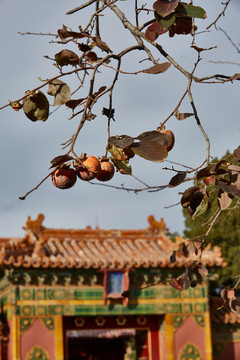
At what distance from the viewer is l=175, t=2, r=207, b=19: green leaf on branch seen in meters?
2.05

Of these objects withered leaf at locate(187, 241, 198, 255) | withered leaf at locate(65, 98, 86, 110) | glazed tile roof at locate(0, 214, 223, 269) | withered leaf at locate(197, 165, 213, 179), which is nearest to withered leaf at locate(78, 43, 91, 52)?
withered leaf at locate(65, 98, 86, 110)

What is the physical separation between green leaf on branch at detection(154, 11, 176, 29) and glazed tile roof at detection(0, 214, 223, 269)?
11.8m

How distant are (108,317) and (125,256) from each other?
3.97 feet

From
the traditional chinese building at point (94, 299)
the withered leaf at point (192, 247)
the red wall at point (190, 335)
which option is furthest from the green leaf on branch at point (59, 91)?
the red wall at point (190, 335)

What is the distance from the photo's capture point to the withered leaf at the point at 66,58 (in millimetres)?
2133

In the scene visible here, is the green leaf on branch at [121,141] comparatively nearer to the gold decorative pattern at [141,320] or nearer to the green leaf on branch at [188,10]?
the green leaf on branch at [188,10]

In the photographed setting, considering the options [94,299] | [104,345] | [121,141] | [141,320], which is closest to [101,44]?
[121,141]

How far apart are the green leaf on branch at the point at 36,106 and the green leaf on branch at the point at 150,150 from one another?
12.0 inches

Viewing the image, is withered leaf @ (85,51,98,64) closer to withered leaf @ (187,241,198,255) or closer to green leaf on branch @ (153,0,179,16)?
green leaf on branch @ (153,0,179,16)

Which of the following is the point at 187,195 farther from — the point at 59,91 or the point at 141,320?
the point at 141,320

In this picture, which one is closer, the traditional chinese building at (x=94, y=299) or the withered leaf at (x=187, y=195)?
the withered leaf at (x=187, y=195)

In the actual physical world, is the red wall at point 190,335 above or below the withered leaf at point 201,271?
above

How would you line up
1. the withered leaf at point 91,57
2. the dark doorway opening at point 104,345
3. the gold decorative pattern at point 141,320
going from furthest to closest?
the dark doorway opening at point 104,345 < the gold decorative pattern at point 141,320 < the withered leaf at point 91,57

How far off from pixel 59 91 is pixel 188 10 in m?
0.40
